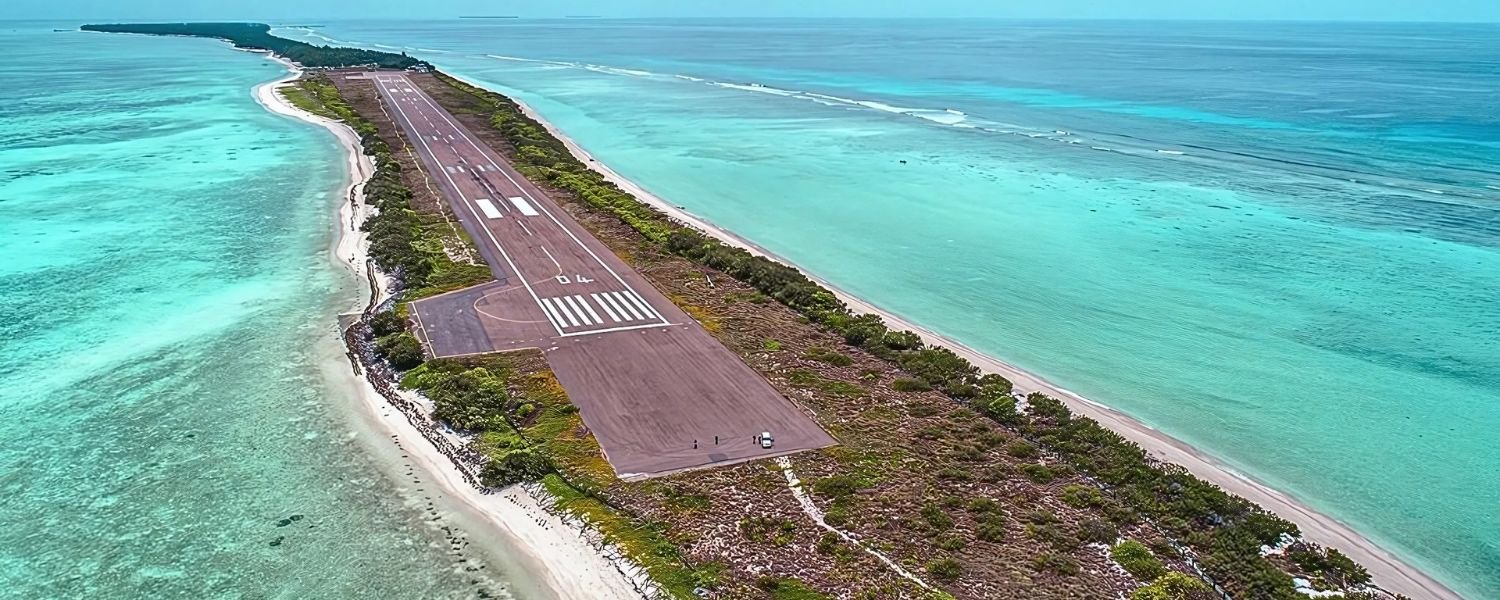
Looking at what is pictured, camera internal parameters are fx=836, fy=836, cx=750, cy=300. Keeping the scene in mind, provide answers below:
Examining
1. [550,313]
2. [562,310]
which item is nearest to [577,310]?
[562,310]

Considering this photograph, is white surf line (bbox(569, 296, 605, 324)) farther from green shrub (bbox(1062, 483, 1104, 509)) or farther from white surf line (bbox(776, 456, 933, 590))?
green shrub (bbox(1062, 483, 1104, 509))

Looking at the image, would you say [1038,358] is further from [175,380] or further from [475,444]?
[175,380]

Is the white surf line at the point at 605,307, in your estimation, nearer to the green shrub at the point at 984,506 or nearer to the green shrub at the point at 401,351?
the green shrub at the point at 401,351

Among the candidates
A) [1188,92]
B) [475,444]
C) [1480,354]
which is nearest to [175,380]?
[475,444]

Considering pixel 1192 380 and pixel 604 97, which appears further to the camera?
pixel 604 97

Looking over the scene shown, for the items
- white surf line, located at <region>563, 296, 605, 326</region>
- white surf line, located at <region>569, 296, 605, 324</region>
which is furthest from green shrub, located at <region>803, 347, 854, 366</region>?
white surf line, located at <region>563, 296, 605, 326</region>

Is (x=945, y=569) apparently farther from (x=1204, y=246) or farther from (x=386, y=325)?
(x=1204, y=246)
